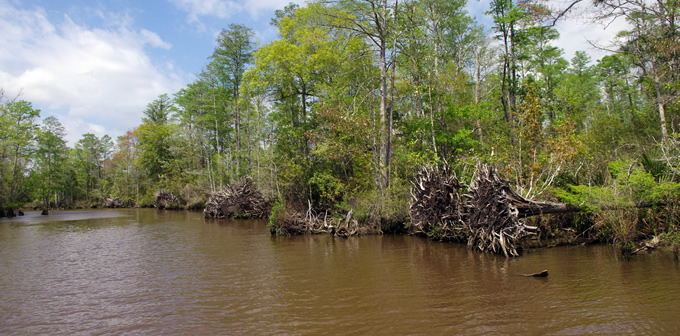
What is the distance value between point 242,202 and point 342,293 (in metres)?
20.0

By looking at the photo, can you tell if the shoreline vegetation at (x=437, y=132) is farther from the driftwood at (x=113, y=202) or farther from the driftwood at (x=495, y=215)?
the driftwood at (x=113, y=202)

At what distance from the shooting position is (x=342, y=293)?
694 centimetres

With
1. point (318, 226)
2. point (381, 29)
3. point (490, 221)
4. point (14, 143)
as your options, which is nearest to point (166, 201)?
point (14, 143)

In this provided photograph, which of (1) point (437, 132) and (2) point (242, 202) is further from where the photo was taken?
(2) point (242, 202)

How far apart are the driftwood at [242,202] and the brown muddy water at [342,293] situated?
13420 millimetres

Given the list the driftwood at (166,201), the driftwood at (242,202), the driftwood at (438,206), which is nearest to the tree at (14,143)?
the driftwood at (166,201)

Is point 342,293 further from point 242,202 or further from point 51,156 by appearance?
point 51,156

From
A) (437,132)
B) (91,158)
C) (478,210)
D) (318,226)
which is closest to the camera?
(478,210)

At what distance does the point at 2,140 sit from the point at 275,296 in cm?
3779

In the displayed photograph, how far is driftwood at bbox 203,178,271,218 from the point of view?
25.3 meters

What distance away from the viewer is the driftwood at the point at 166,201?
41594mm

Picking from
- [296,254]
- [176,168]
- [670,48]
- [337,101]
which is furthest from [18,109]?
[670,48]

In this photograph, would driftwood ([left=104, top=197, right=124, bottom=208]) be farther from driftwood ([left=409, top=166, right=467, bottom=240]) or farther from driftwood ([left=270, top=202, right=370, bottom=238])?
driftwood ([left=409, top=166, right=467, bottom=240])

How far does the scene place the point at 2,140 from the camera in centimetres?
3144
